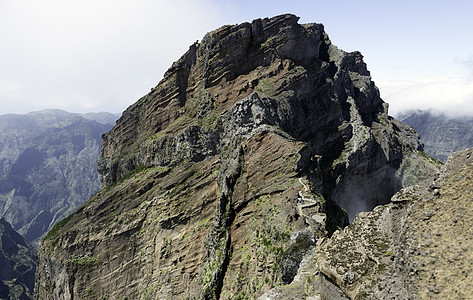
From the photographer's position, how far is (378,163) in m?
97.5

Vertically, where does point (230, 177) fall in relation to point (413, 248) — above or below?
below

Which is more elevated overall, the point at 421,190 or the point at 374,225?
the point at 421,190

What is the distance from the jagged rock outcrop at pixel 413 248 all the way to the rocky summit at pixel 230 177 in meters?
6.42

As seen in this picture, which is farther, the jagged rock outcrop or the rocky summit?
the rocky summit

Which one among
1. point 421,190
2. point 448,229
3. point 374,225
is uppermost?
point 421,190

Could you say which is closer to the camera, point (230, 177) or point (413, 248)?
point (413, 248)

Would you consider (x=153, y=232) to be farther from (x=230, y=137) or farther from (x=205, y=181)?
(x=230, y=137)

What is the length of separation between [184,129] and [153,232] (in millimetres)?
27574

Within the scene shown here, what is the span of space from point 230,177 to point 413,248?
138 feet

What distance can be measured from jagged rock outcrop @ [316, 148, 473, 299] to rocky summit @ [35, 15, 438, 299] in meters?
6.42

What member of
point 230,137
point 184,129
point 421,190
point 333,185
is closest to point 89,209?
point 184,129

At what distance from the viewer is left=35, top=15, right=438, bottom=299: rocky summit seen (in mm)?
43250

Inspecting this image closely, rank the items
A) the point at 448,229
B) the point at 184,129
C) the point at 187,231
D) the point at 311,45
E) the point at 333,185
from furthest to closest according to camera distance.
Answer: the point at 311,45 < the point at 333,185 < the point at 184,129 < the point at 187,231 < the point at 448,229

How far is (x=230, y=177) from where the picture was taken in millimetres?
54844
